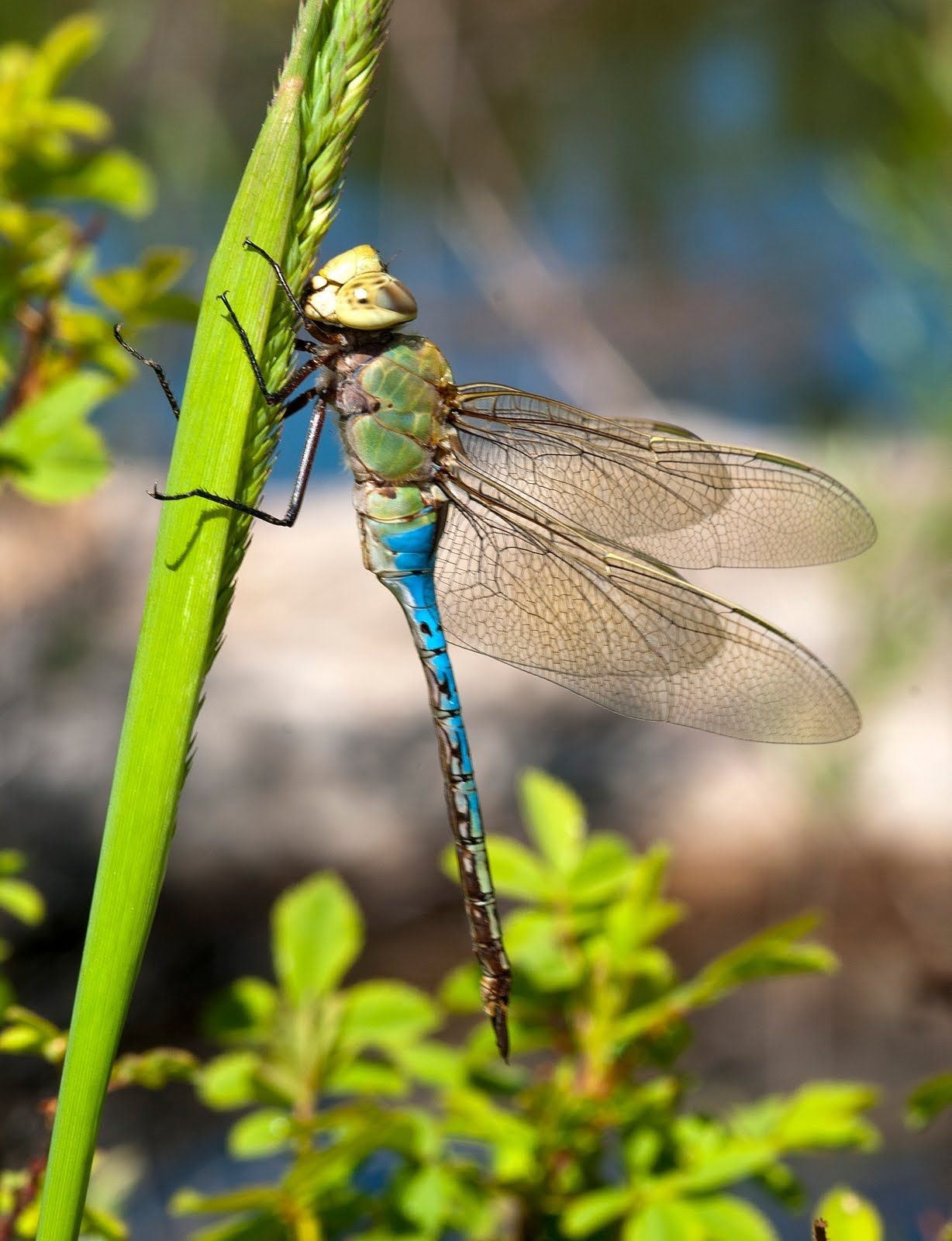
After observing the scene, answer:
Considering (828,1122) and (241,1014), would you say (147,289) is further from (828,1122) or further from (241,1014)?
(828,1122)

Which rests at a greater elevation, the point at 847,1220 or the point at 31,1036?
the point at 31,1036

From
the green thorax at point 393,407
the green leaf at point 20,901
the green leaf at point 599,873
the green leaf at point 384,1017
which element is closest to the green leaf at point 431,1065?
the green leaf at point 384,1017

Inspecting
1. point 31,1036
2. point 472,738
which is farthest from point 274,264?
point 472,738

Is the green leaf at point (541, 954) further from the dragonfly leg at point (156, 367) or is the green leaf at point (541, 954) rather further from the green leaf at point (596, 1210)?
the dragonfly leg at point (156, 367)

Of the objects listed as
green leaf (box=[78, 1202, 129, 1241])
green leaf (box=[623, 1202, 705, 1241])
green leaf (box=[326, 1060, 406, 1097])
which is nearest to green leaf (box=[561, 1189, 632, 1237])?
green leaf (box=[623, 1202, 705, 1241])

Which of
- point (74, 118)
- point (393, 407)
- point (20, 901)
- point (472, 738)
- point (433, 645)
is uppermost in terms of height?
point (472, 738)

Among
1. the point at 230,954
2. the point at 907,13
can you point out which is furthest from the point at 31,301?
the point at 907,13

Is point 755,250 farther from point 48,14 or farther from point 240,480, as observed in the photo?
point 240,480
